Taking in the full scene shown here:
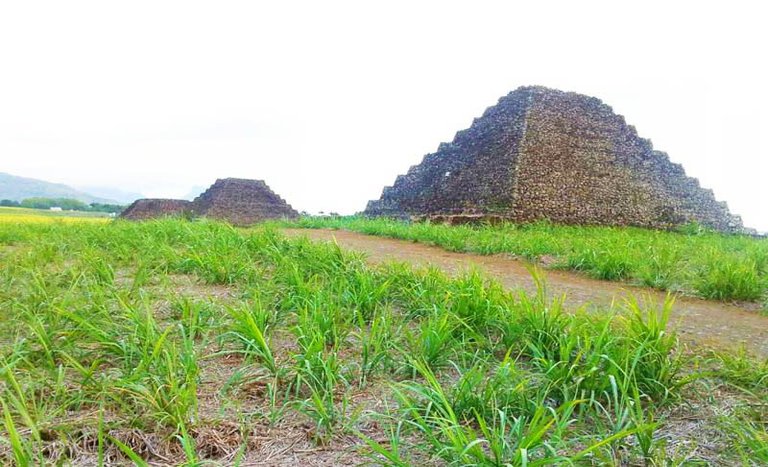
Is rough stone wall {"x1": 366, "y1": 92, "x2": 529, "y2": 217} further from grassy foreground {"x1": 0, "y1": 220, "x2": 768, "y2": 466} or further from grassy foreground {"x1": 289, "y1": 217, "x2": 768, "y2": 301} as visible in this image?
grassy foreground {"x1": 0, "y1": 220, "x2": 768, "y2": 466}

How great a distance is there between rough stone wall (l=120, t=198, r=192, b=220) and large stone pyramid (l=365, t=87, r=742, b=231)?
13.4 metres

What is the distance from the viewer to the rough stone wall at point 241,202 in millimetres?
23359

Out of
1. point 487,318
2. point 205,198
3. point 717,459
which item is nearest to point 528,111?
point 487,318

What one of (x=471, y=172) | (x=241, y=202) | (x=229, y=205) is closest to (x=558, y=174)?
(x=471, y=172)

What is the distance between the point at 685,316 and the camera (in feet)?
10.3

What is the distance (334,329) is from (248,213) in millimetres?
22739

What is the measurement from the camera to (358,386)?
182 cm

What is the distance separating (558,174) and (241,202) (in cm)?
1632

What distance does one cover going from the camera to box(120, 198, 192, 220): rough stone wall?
23.4 m

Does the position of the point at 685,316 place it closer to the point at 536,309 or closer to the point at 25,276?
the point at 536,309

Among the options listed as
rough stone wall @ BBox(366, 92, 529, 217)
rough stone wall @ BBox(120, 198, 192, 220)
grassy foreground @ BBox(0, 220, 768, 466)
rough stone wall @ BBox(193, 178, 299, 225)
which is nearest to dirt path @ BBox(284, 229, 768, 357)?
grassy foreground @ BBox(0, 220, 768, 466)

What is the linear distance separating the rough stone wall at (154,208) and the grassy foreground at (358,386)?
22.8m

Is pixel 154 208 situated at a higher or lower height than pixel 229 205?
lower

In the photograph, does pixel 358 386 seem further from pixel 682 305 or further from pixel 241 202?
pixel 241 202
